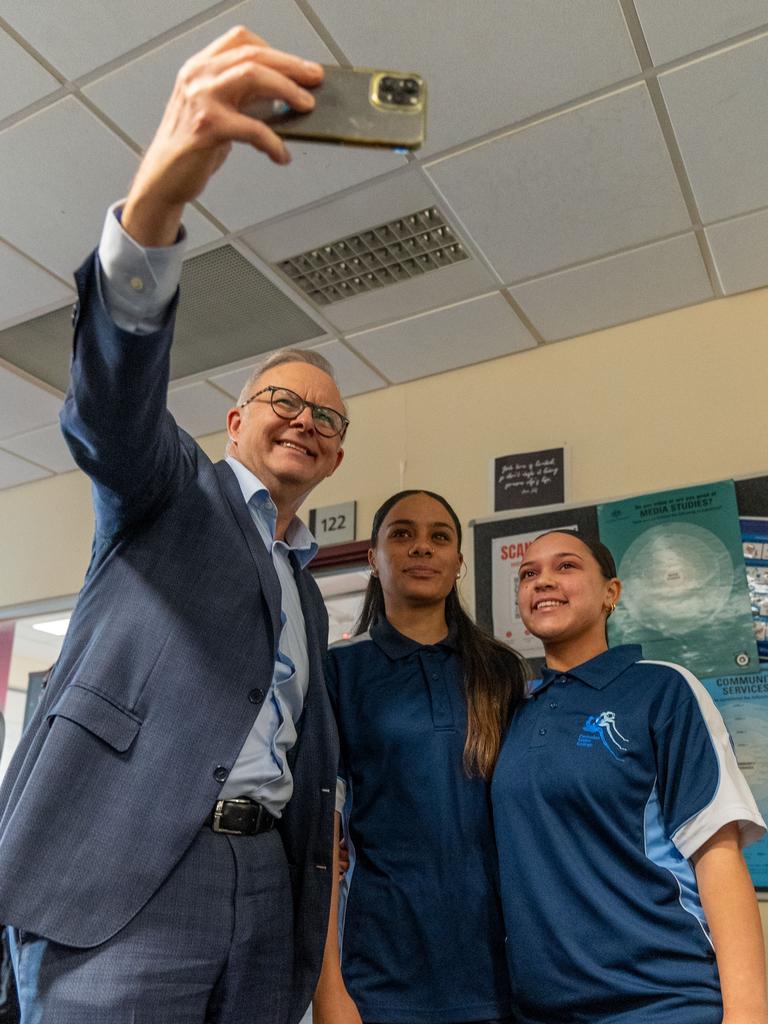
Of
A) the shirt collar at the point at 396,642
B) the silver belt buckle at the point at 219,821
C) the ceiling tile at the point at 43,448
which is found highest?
the ceiling tile at the point at 43,448

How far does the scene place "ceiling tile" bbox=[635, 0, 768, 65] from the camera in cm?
187

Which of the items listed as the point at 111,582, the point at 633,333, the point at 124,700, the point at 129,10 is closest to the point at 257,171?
the point at 129,10

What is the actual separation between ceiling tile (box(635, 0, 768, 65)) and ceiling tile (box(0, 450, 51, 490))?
131 inches

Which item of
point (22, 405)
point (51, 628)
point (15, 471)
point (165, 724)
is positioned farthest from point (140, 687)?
point (51, 628)

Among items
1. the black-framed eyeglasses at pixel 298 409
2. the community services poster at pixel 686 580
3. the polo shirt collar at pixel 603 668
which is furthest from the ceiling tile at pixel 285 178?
the polo shirt collar at pixel 603 668

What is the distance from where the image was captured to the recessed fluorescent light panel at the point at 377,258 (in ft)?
8.55

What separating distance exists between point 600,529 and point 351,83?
2.24m

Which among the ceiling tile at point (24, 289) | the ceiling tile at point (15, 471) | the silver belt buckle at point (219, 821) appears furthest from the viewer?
the ceiling tile at point (15, 471)

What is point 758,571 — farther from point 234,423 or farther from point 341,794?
point 234,423

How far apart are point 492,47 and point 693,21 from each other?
45 centimetres

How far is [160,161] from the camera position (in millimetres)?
748

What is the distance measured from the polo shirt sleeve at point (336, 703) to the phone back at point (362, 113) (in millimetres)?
1055

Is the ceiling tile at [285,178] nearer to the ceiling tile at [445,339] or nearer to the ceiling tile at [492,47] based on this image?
the ceiling tile at [492,47]

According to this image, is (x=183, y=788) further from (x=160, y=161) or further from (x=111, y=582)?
(x=160, y=161)
